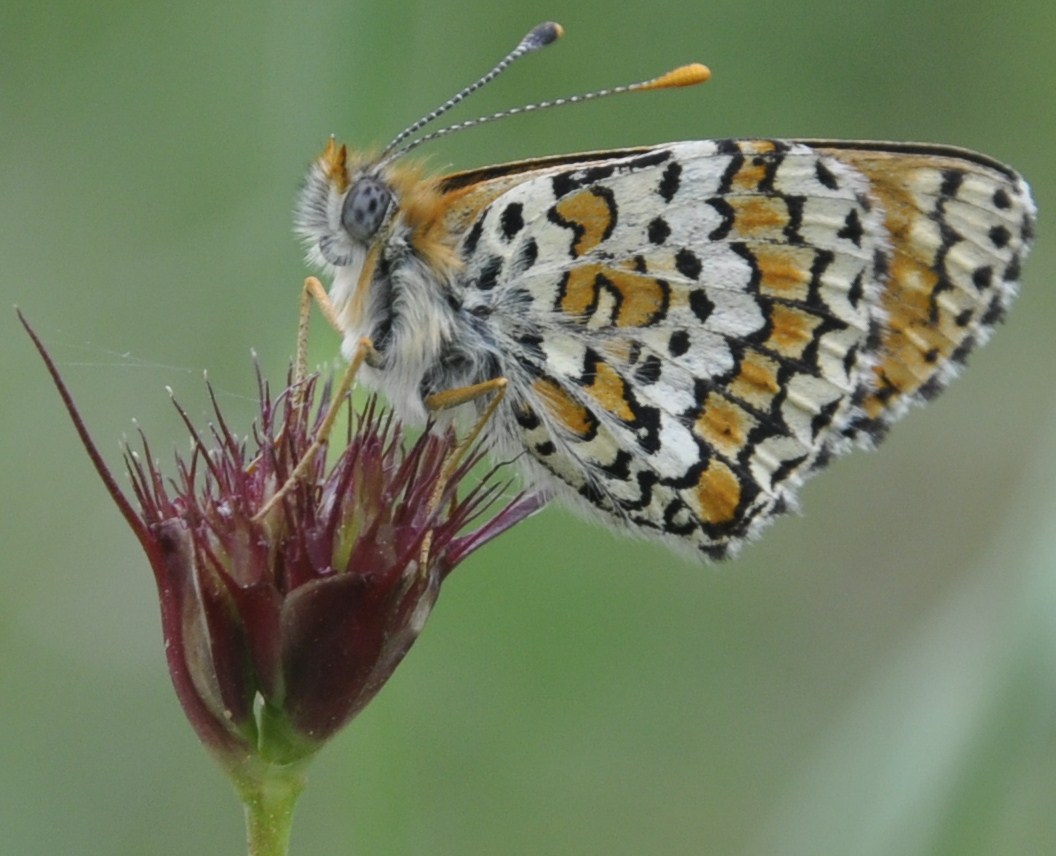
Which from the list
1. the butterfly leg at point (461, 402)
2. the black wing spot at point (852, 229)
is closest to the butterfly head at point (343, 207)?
the butterfly leg at point (461, 402)

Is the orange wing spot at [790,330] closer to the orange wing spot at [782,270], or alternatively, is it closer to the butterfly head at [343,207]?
the orange wing spot at [782,270]

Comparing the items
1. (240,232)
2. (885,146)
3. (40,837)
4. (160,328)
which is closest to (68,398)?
(885,146)

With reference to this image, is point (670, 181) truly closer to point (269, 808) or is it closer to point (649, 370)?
point (649, 370)

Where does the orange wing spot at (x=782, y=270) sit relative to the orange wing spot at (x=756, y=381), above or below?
above

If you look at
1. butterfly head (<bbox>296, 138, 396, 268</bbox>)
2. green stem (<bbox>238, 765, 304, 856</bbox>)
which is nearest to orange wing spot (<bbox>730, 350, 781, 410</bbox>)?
butterfly head (<bbox>296, 138, 396, 268</bbox>)

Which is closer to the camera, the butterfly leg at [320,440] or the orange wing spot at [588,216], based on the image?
the butterfly leg at [320,440]

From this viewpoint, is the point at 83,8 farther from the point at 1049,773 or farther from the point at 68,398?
the point at 1049,773
